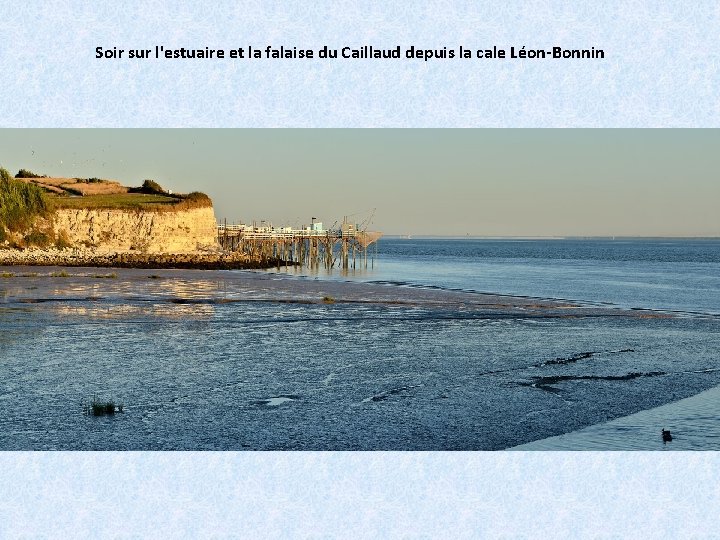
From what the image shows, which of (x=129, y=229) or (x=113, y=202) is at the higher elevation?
(x=113, y=202)

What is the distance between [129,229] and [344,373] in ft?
255

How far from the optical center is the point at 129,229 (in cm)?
9075

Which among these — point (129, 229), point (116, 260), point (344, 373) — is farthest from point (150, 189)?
point (344, 373)

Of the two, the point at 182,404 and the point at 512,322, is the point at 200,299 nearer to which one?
the point at 512,322

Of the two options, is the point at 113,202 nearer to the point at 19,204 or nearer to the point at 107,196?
the point at 107,196

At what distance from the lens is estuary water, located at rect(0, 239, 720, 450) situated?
12070 millimetres

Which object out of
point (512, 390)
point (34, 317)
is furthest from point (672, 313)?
point (34, 317)

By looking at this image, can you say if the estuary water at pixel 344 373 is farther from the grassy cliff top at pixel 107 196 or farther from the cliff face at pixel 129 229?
the grassy cliff top at pixel 107 196

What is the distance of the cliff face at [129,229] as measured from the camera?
88.9m

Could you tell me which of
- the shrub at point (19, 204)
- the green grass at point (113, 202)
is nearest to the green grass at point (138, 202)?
the green grass at point (113, 202)

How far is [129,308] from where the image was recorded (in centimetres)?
3034

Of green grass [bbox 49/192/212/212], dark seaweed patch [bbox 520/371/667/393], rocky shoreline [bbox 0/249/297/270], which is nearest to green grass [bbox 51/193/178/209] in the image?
green grass [bbox 49/192/212/212]

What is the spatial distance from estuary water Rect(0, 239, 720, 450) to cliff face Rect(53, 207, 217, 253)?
5579cm

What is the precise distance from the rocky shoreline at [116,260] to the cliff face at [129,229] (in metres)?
4.97
